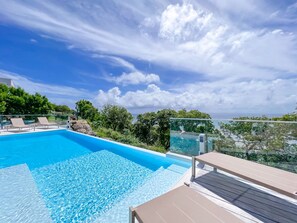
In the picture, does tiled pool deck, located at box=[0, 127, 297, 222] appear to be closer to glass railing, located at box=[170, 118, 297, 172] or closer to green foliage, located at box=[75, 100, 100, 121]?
glass railing, located at box=[170, 118, 297, 172]

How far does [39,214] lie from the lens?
3.11 metres

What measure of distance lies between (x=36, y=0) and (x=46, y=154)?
21.2ft

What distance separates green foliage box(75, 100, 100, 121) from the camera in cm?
2253

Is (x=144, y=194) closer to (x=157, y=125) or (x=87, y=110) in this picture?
(x=157, y=125)

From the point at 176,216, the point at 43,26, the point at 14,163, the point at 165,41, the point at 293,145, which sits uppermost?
the point at 43,26

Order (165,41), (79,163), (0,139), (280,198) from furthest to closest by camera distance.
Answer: (0,139), (165,41), (79,163), (280,198)

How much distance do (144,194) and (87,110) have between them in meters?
20.8

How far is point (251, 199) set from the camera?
2686 mm

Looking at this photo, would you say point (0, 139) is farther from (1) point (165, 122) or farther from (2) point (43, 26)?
(1) point (165, 122)

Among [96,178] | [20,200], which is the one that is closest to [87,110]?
[96,178]

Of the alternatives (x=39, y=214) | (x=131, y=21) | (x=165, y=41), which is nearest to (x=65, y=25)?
(x=131, y=21)

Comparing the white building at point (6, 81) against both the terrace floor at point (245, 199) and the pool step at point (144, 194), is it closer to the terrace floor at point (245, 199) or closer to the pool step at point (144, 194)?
the pool step at point (144, 194)

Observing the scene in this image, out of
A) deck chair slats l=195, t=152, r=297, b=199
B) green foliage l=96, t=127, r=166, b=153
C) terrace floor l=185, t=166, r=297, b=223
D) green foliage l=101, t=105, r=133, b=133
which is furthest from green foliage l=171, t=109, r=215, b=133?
green foliage l=101, t=105, r=133, b=133

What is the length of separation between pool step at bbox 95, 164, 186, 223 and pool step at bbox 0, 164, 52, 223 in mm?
1090
